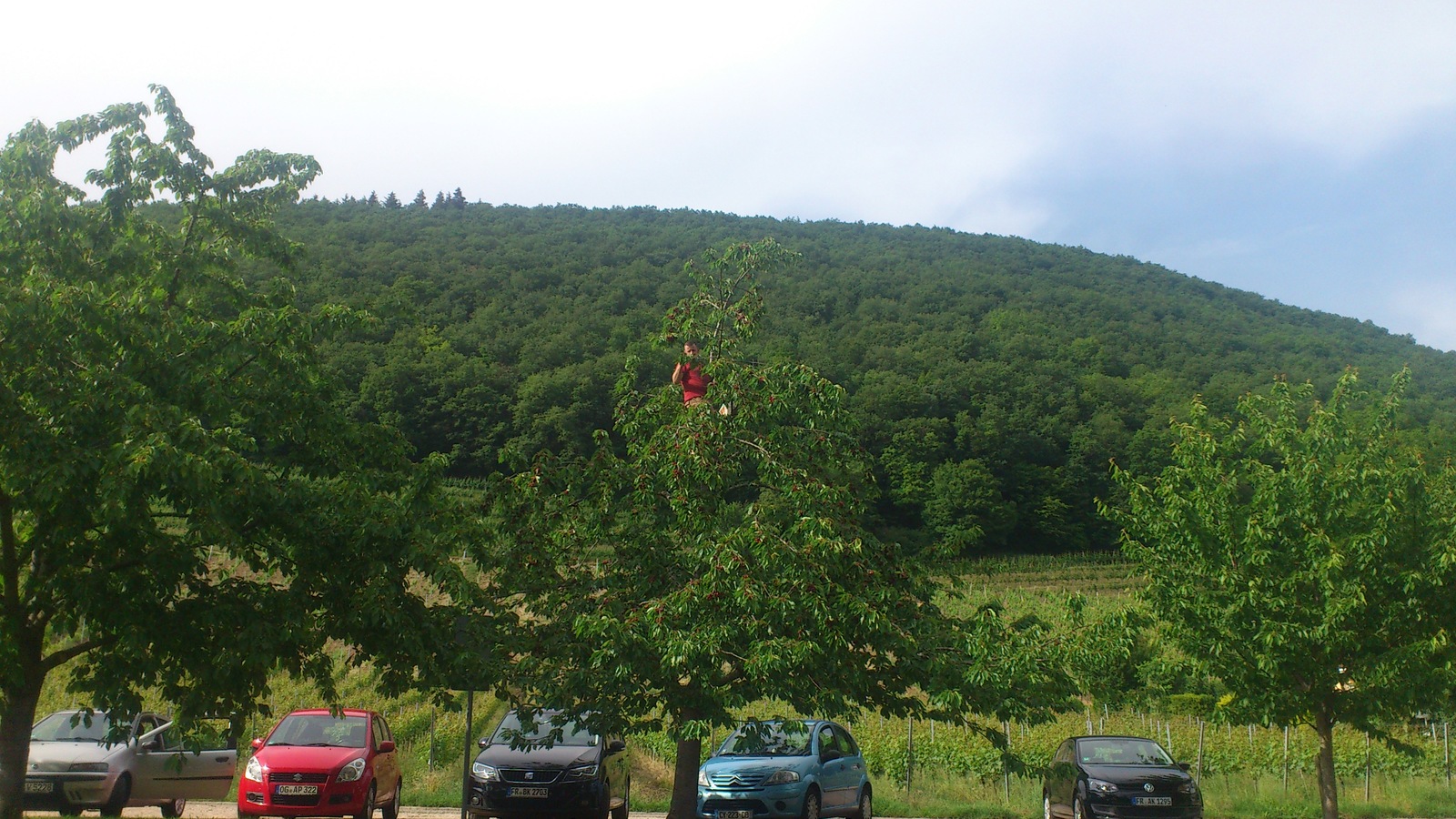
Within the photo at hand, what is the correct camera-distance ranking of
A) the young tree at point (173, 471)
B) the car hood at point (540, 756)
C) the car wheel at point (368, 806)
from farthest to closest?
the car wheel at point (368, 806) → the car hood at point (540, 756) → the young tree at point (173, 471)

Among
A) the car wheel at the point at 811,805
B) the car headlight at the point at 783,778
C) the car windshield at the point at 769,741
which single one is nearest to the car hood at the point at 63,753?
the car windshield at the point at 769,741

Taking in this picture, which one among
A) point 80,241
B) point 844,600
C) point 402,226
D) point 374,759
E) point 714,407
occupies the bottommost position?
point 374,759

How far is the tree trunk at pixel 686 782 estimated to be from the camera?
12539mm

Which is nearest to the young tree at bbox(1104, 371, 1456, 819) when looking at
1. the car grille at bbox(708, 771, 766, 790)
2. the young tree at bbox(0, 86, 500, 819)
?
the car grille at bbox(708, 771, 766, 790)

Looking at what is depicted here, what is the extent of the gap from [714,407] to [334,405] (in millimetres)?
4596

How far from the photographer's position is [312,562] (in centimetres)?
1151

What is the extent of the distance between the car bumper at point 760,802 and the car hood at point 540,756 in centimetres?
198

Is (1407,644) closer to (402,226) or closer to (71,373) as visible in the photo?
(71,373)

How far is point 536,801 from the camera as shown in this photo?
583 inches

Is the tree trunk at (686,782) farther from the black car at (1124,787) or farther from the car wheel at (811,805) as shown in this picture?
the black car at (1124,787)

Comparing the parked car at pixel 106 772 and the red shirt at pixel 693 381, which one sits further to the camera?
the parked car at pixel 106 772

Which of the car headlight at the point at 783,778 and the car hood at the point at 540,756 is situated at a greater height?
the car hood at the point at 540,756

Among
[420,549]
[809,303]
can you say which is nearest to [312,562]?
[420,549]

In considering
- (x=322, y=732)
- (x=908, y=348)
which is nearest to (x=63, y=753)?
(x=322, y=732)
